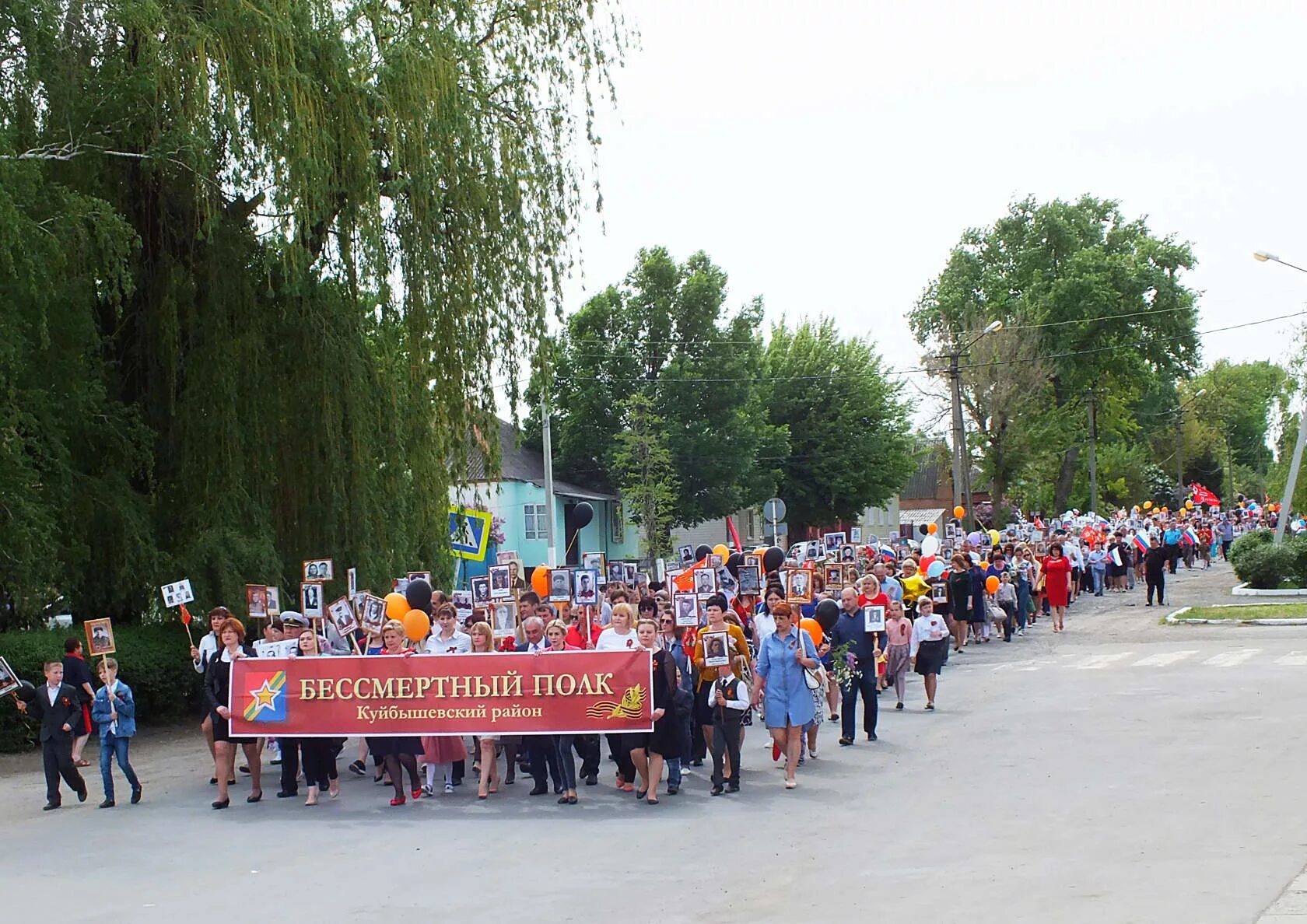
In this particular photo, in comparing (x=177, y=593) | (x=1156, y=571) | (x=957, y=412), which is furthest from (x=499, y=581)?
(x=957, y=412)

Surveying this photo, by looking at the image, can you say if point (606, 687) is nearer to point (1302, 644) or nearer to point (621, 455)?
point (1302, 644)

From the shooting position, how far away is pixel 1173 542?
130ft

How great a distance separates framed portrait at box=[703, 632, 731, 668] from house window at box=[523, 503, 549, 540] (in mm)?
48944

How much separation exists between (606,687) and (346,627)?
4.67m

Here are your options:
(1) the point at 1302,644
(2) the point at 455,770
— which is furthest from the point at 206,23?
(1) the point at 1302,644

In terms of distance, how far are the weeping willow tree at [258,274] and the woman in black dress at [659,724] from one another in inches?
315

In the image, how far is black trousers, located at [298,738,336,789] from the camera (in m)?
13.2

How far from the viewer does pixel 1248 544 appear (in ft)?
123

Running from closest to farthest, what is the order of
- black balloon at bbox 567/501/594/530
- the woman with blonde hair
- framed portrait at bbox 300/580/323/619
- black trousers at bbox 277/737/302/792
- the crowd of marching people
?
the crowd of marching people < the woman with blonde hair < black trousers at bbox 277/737/302/792 < framed portrait at bbox 300/580/323/619 < black balloon at bbox 567/501/594/530

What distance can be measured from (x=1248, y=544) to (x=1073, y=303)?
33.6 meters

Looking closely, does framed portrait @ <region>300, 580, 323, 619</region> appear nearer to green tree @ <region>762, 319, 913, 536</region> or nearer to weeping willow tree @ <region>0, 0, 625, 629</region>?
weeping willow tree @ <region>0, 0, 625, 629</region>

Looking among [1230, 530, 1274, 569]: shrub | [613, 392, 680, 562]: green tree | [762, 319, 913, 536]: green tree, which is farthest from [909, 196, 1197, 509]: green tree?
[1230, 530, 1274, 569]: shrub

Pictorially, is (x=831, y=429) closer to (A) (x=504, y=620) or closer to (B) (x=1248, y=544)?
(B) (x=1248, y=544)

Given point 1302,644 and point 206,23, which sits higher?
point 206,23
